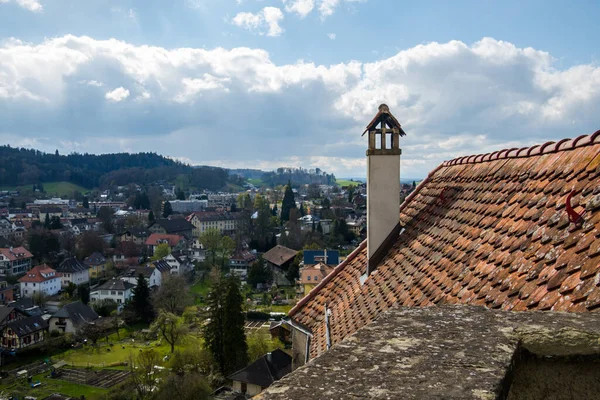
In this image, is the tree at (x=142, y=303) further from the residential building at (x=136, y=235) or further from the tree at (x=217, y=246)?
the residential building at (x=136, y=235)

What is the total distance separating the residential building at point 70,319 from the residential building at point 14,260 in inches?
1244

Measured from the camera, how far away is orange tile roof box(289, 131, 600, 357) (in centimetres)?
352

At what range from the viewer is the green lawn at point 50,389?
3538 centimetres

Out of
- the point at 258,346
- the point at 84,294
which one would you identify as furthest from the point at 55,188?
the point at 258,346

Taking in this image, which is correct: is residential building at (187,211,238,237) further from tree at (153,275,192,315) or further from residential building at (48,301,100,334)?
residential building at (48,301,100,334)

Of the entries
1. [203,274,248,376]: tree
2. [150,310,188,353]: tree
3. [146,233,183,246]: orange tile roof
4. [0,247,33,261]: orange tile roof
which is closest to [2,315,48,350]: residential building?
[150,310,188,353]: tree

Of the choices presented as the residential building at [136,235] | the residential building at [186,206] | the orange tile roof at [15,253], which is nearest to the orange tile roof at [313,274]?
the orange tile roof at [15,253]

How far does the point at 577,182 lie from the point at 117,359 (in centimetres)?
4650

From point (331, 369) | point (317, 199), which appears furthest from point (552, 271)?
point (317, 199)

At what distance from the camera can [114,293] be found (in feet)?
213

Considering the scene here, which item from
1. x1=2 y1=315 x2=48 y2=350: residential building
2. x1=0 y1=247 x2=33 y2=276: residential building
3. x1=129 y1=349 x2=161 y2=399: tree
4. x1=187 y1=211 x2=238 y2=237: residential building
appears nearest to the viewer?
x1=129 y1=349 x2=161 y2=399: tree

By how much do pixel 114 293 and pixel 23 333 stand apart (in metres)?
16.0

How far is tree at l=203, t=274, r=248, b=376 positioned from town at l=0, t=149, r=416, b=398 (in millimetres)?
110

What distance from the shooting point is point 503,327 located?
2.34 m
